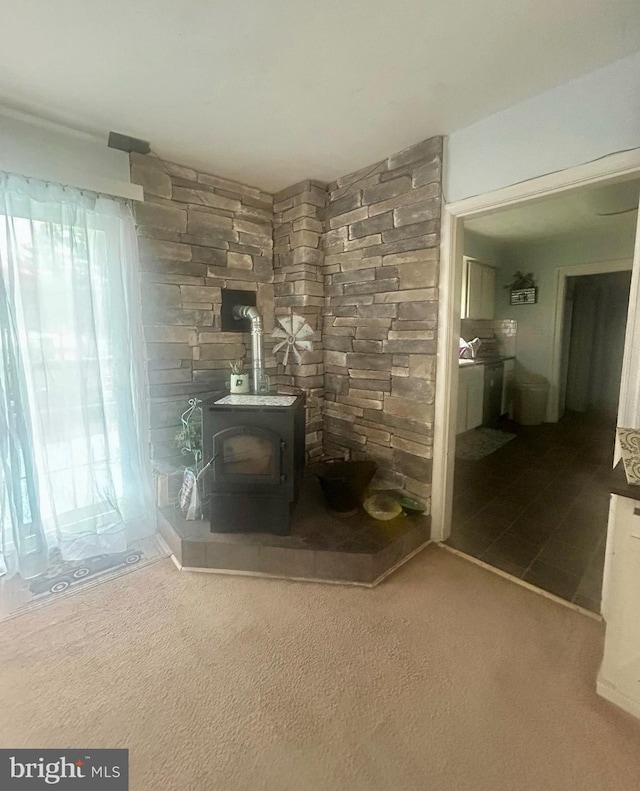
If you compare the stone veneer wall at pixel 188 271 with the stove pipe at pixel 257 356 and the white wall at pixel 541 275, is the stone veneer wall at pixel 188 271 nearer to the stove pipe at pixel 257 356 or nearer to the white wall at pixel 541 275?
the stove pipe at pixel 257 356

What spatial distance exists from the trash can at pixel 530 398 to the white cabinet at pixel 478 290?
39.7 inches

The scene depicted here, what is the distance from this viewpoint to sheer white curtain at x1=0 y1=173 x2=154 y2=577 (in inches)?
76.4

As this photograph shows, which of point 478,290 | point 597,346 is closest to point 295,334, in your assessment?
point 478,290

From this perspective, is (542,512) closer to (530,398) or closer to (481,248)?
(530,398)

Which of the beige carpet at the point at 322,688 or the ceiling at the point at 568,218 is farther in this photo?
the ceiling at the point at 568,218

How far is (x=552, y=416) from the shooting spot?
517 cm

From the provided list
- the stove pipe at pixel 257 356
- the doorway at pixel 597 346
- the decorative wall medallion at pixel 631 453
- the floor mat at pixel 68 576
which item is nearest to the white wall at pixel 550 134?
the decorative wall medallion at pixel 631 453

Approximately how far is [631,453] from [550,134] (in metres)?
1.49

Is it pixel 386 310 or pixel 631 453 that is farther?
pixel 386 310

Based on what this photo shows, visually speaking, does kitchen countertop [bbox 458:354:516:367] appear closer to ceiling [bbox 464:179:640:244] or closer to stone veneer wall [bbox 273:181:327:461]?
ceiling [bbox 464:179:640:244]

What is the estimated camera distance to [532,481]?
3.35 meters

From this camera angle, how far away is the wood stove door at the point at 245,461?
83.2 inches

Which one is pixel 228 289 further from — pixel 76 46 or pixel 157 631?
pixel 157 631

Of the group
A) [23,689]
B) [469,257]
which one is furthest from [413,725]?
[469,257]
